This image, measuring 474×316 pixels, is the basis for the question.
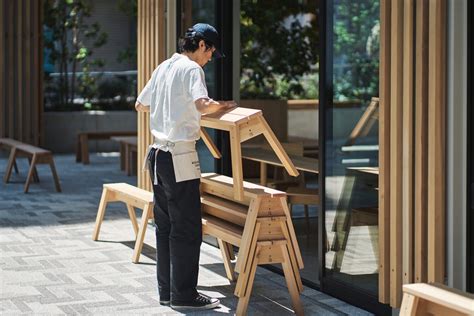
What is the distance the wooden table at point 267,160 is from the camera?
8.23 meters

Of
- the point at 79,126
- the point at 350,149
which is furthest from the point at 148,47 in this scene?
the point at 79,126

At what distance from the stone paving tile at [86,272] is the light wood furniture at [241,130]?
92 cm

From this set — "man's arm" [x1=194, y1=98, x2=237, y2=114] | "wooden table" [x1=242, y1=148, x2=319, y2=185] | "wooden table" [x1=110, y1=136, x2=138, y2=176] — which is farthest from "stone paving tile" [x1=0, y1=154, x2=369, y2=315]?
"wooden table" [x1=110, y1=136, x2=138, y2=176]

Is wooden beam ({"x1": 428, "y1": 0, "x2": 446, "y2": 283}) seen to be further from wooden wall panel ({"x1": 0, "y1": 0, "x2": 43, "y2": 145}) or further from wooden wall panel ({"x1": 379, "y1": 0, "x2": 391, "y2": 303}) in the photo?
wooden wall panel ({"x1": 0, "y1": 0, "x2": 43, "y2": 145})

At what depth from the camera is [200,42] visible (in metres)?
6.13

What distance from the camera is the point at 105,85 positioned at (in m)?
18.1

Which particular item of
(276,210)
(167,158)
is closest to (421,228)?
(276,210)

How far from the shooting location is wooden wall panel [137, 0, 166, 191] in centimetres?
916

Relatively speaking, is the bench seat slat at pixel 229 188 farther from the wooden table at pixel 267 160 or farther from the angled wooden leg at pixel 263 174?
the angled wooden leg at pixel 263 174

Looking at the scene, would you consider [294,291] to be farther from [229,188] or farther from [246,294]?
[229,188]

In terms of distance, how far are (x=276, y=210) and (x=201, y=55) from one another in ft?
3.42

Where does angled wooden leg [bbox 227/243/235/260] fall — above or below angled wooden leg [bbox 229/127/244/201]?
below

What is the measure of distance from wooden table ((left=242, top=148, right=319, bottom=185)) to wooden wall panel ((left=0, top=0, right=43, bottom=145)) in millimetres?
7678
